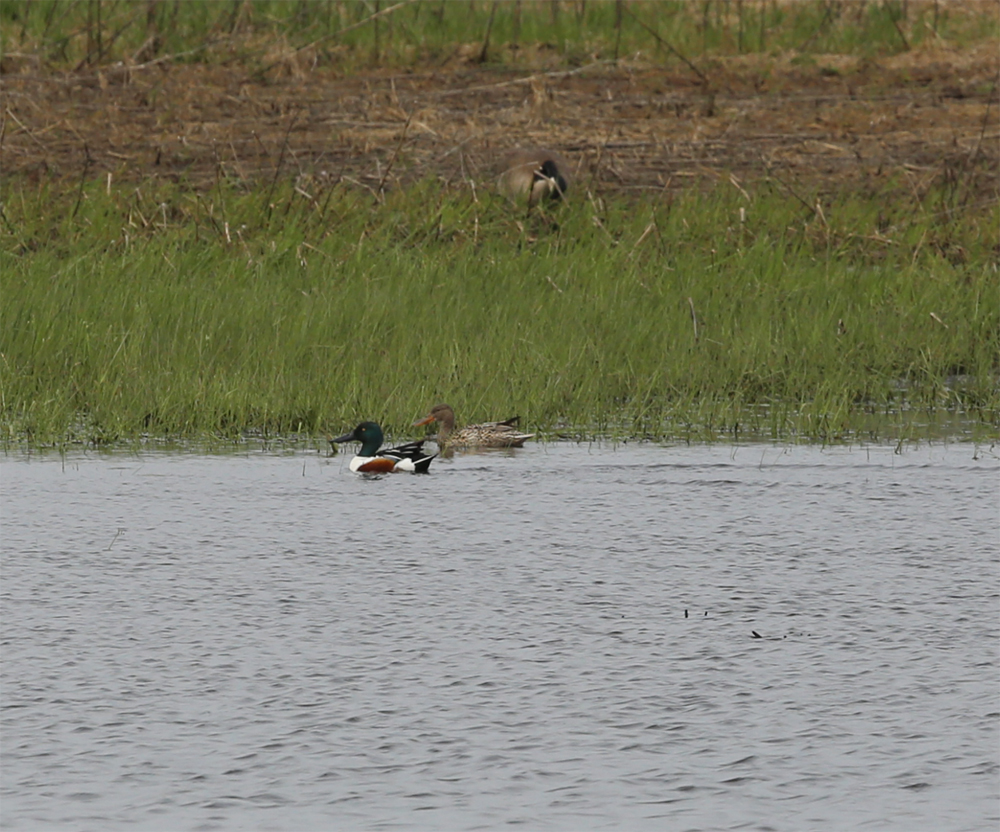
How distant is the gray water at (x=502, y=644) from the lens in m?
4.77

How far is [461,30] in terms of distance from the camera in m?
22.3

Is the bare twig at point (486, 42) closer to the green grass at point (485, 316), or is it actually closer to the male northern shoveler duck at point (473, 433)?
the green grass at point (485, 316)

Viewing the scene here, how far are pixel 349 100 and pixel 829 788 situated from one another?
51.3 ft

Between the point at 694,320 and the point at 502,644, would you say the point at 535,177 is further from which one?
the point at 502,644

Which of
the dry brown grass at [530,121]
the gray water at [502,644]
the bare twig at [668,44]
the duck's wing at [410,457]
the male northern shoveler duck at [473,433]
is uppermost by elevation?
the bare twig at [668,44]

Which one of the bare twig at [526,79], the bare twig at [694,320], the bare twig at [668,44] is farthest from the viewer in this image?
the bare twig at [668,44]

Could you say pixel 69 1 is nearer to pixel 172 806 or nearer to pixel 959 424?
pixel 959 424

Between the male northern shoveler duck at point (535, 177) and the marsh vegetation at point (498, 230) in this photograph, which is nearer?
the marsh vegetation at point (498, 230)

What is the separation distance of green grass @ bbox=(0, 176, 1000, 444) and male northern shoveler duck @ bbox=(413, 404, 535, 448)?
0.38m

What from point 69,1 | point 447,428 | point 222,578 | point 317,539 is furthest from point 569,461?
point 69,1

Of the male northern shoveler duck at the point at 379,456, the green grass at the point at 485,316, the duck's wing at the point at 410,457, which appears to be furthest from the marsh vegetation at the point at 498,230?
the duck's wing at the point at 410,457

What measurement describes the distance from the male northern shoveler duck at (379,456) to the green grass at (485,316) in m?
0.68

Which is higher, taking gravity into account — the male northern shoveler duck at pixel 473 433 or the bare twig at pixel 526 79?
the bare twig at pixel 526 79

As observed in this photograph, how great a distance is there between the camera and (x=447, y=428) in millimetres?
9945
